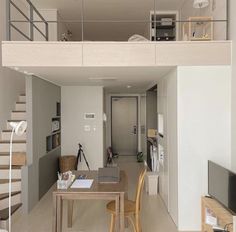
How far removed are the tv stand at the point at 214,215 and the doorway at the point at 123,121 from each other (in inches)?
257

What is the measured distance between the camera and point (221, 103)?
147 inches

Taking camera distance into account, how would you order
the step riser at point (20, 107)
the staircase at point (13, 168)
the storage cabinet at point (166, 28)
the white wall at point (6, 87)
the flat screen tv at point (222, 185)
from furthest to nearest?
the storage cabinet at point (166, 28), the step riser at point (20, 107), the white wall at point (6, 87), the staircase at point (13, 168), the flat screen tv at point (222, 185)

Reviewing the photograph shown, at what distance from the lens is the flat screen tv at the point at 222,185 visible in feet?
9.32

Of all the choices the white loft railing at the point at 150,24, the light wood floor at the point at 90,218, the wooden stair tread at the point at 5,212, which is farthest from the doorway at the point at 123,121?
the wooden stair tread at the point at 5,212

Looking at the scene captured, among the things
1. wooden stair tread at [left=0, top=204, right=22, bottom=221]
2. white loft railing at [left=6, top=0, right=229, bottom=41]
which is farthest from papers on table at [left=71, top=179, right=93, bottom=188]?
white loft railing at [left=6, top=0, right=229, bottom=41]

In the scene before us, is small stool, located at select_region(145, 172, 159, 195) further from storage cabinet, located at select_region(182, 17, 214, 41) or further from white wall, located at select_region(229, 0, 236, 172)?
storage cabinet, located at select_region(182, 17, 214, 41)

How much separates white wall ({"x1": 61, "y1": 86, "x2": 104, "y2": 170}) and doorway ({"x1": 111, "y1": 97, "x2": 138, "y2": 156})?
2.89m

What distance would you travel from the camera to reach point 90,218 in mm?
4230

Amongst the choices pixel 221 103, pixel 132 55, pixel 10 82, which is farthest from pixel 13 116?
pixel 221 103

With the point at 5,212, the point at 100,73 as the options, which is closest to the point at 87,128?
the point at 100,73

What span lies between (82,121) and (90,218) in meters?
3.05

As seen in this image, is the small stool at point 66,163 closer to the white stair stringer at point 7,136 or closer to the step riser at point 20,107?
the white stair stringer at point 7,136

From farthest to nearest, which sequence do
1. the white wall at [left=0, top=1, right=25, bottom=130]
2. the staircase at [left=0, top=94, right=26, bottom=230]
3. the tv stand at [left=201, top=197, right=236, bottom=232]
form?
the white wall at [left=0, top=1, right=25, bottom=130] → the staircase at [left=0, top=94, right=26, bottom=230] → the tv stand at [left=201, top=197, right=236, bottom=232]

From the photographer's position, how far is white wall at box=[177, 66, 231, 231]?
12.2ft
